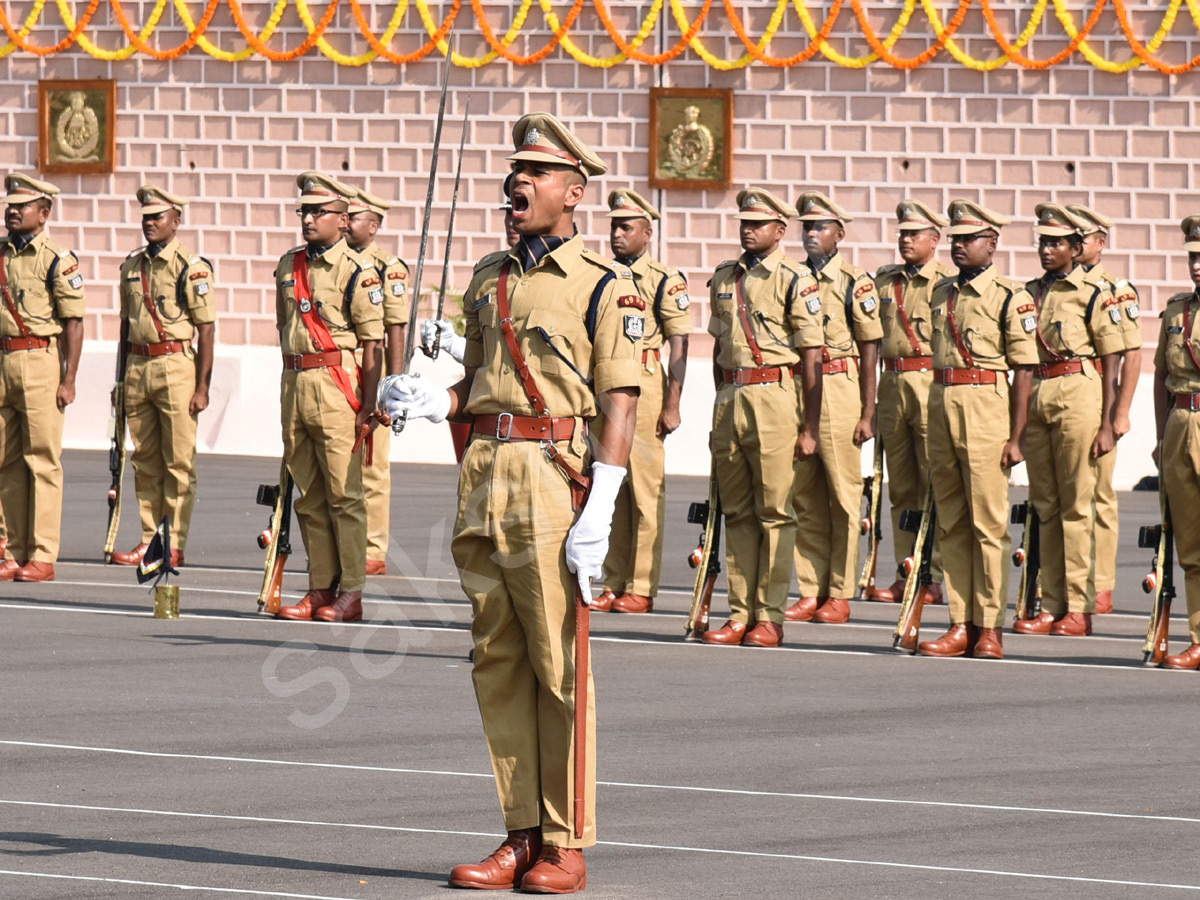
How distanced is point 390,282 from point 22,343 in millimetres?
2561

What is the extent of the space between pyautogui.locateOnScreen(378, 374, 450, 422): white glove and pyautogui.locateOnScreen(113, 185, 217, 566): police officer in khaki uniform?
27.6ft

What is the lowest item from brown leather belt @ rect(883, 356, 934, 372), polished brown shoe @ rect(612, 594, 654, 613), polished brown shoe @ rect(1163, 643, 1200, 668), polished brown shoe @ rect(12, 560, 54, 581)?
polished brown shoe @ rect(1163, 643, 1200, 668)

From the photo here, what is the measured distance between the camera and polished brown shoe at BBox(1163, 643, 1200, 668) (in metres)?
12.0

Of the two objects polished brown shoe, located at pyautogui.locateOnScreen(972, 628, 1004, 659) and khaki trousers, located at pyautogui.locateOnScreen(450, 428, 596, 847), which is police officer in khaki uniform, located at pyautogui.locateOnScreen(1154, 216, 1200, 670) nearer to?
polished brown shoe, located at pyautogui.locateOnScreen(972, 628, 1004, 659)

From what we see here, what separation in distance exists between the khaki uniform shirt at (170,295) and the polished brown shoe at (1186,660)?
6.34 metres

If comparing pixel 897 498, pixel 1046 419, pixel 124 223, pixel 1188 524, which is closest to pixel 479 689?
pixel 1188 524

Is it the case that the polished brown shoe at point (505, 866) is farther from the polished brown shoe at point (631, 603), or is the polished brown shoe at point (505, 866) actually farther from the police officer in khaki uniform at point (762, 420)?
the polished brown shoe at point (631, 603)

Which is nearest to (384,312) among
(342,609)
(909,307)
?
(342,609)

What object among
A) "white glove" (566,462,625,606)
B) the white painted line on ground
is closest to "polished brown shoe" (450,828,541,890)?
the white painted line on ground

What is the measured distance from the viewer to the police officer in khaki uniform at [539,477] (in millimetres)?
7012

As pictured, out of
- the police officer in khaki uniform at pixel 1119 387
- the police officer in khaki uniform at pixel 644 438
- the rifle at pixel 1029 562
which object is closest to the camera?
the police officer in khaki uniform at pixel 1119 387

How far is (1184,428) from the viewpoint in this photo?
11.8 meters

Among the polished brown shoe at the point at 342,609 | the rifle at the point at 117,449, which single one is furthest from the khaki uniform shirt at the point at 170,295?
the polished brown shoe at the point at 342,609

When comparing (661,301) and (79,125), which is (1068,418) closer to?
(661,301)
